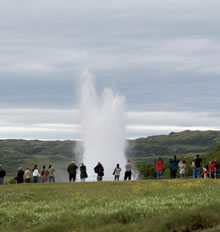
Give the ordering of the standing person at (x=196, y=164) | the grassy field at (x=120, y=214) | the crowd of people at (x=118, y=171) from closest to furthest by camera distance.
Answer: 1. the grassy field at (x=120, y=214)
2. the standing person at (x=196, y=164)
3. the crowd of people at (x=118, y=171)

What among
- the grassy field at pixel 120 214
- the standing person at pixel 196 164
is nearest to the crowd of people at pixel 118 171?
the standing person at pixel 196 164

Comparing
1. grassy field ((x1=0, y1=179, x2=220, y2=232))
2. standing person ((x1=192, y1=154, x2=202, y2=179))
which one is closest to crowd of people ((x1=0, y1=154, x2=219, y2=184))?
standing person ((x1=192, y1=154, x2=202, y2=179))

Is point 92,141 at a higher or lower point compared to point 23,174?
higher

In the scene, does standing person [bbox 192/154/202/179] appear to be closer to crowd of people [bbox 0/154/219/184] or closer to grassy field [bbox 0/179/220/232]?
crowd of people [bbox 0/154/219/184]

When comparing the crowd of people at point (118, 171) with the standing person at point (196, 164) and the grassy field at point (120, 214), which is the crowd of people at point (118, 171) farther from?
the grassy field at point (120, 214)

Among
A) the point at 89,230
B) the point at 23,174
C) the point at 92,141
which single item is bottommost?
the point at 89,230

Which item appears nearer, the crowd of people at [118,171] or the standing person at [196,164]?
the standing person at [196,164]

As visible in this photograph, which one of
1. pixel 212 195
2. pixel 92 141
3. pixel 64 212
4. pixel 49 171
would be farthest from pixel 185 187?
pixel 92 141

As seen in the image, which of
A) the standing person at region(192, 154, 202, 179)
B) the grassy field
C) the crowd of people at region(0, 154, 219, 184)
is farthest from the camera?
the crowd of people at region(0, 154, 219, 184)

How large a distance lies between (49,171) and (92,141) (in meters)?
53.7

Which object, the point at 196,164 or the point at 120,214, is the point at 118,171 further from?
the point at 120,214

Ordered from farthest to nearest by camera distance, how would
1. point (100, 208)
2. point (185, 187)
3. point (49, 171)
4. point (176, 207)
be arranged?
point (49, 171) < point (185, 187) < point (100, 208) < point (176, 207)

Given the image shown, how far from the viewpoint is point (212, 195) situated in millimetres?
27672

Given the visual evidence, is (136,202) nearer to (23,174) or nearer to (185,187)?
(185,187)
